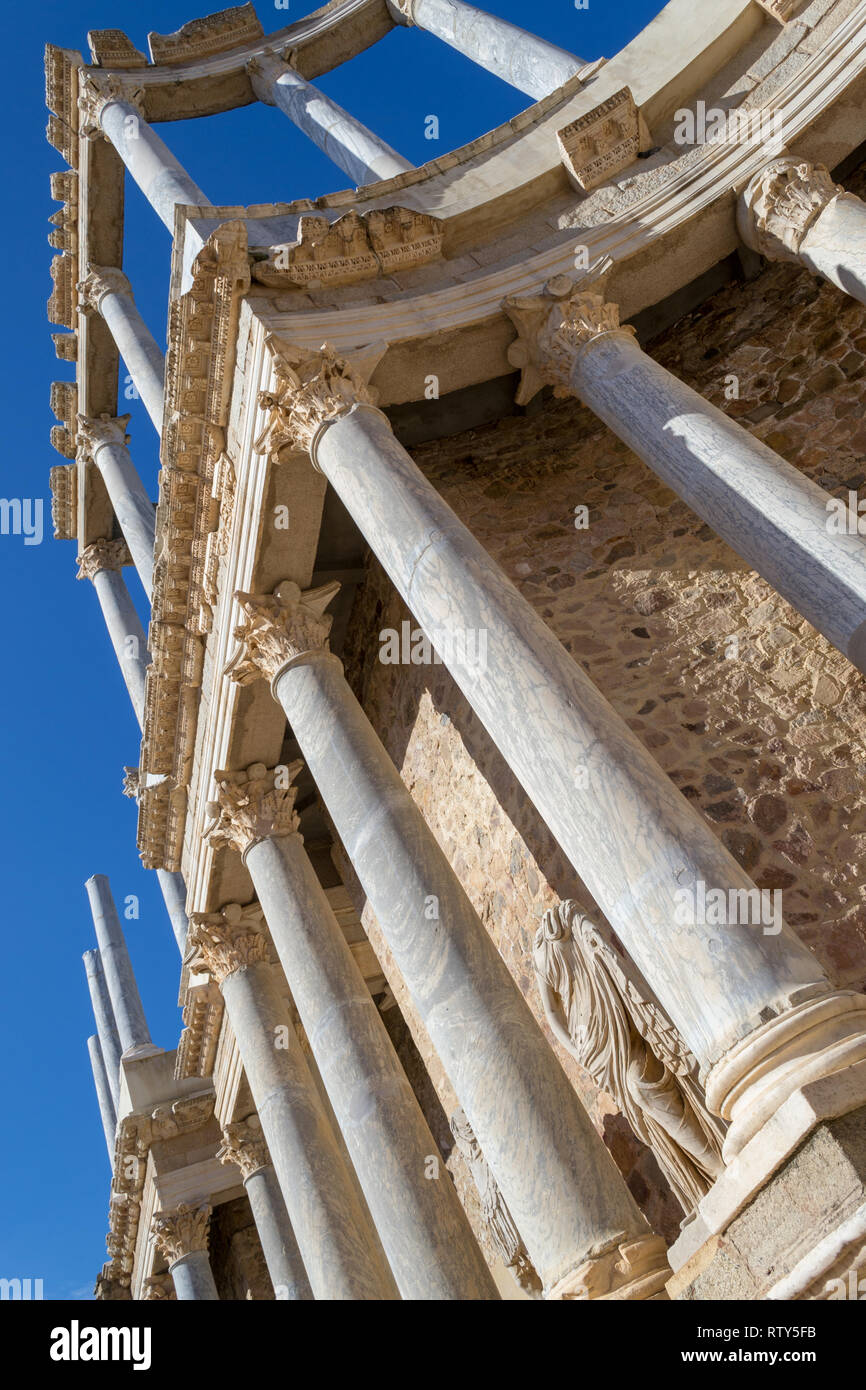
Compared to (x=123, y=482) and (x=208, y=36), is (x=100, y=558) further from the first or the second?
(x=208, y=36)

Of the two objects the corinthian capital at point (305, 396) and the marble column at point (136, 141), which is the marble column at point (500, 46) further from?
the corinthian capital at point (305, 396)

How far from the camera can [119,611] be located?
18.1 metres


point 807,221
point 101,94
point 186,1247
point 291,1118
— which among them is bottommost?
point 291,1118

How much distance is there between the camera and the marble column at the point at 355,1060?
6.41 m

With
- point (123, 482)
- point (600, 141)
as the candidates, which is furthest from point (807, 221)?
point (123, 482)

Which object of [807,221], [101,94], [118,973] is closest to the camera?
[807,221]

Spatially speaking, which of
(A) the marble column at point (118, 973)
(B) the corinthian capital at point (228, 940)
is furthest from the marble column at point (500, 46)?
(A) the marble column at point (118, 973)

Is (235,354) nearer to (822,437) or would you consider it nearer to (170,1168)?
(822,437)

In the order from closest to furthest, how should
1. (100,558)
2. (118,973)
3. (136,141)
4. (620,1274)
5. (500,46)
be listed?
(620,1274)
(136,141)
(500,46)
(100,558)
(118,973)

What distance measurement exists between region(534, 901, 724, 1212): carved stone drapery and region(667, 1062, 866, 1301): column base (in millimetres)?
796

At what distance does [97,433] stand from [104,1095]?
53.4ft

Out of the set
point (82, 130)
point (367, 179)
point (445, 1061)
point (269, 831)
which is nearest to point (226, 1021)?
point (269, 831)

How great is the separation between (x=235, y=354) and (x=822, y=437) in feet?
15.8
